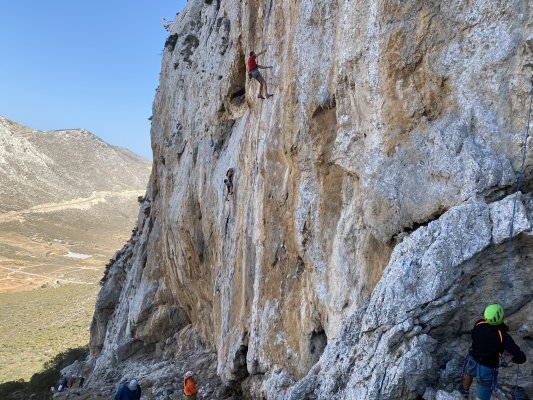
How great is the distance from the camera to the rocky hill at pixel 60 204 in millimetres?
91312

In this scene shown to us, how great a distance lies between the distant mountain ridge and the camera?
118250mm

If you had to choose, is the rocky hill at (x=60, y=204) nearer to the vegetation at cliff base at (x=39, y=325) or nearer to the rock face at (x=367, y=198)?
the vegetation at cliff base at (x=39, y=325)

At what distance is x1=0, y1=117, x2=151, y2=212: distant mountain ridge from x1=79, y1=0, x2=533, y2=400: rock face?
111944mm

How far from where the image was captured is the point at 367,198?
927cm

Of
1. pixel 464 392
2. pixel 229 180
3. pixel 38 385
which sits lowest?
pixel 38 385

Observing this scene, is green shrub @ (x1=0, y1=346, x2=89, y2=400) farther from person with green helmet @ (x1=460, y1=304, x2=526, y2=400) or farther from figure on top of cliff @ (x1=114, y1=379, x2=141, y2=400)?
person with green helmet @ (x1=460, y1=304, x2=526, y2=400)

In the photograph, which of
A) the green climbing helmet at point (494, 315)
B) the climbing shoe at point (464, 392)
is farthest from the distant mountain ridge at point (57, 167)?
the green climbing helmet at point (494, 315)

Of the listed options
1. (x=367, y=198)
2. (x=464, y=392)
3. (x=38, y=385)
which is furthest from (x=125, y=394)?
(x=38, y=385)

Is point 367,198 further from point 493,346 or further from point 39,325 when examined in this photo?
point 39,325

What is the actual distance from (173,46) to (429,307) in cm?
2526

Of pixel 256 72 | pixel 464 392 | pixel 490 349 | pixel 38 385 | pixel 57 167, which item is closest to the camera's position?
pixel 490 349

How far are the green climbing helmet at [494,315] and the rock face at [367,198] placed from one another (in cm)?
73

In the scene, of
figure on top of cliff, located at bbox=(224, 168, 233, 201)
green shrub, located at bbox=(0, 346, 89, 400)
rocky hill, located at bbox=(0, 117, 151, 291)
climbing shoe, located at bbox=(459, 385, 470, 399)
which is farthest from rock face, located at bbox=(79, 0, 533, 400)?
rocky hill, located at bbox=(0, 117, 151, 291)

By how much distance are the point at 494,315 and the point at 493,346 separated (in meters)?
0.41
